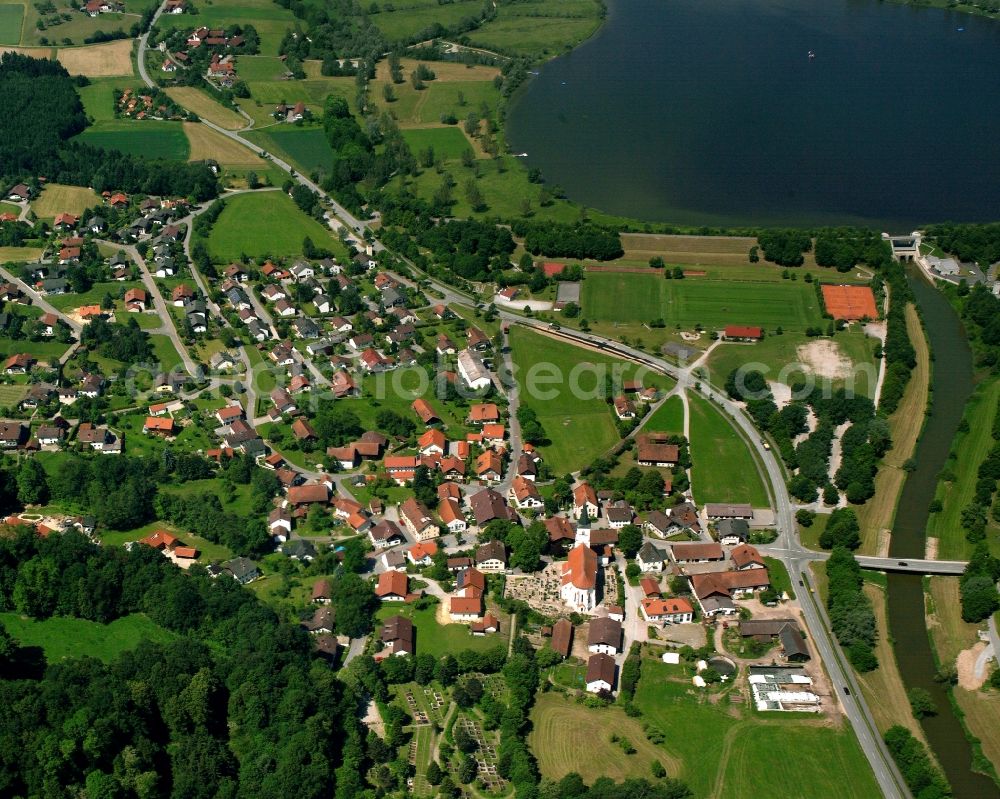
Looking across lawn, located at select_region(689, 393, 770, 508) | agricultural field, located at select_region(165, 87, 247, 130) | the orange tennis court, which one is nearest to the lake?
the orange tennis court

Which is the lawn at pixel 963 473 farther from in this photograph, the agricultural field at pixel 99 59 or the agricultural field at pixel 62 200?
the agricultural field at pixel 99 59

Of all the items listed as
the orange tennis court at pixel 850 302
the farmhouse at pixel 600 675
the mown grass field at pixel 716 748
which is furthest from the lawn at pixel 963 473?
the farmhouse at pixel 600 675

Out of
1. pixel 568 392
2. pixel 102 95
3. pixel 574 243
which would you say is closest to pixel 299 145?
pixel 102 95

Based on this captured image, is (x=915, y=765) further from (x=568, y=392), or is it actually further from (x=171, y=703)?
(x=568, y=392)

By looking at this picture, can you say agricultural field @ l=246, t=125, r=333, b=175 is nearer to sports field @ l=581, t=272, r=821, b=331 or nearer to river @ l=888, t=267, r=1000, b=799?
sports field @ l=581, t=272, r=821, b=331

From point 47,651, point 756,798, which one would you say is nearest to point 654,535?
point 756,798
